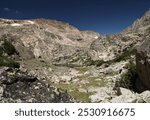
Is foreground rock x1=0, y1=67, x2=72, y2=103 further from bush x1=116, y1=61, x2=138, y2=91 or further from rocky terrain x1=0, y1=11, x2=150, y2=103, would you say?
bush x1=116, y1=61, x2=138, y2=91

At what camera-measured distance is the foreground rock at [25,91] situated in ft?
37.6

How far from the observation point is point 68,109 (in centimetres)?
800

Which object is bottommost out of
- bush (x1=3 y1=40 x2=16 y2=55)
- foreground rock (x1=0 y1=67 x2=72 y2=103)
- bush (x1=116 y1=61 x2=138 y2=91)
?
foreground rock (x1=0 y1=67 x2=72 y2=103)

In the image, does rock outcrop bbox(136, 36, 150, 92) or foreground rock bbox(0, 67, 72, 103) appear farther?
rock outcrop bbox(136, 36, 150, 92)

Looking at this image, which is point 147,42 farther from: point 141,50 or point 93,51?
point 93,51

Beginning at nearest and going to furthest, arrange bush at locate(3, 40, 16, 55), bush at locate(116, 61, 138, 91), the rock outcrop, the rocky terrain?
the rocky terrain → the rock outcrop → bush at locate(116, 61, 138, 91) → bush at locate(3, 40, 16, 55)

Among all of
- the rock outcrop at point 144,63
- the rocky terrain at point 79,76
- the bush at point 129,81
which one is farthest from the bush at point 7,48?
the rock outcrop at point 144,63

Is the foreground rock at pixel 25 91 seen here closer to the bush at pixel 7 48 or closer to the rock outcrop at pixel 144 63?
the rock outcrop at pixel 144 63

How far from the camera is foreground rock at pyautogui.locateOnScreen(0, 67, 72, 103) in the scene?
1147 centimetres

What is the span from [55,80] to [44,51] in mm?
114194

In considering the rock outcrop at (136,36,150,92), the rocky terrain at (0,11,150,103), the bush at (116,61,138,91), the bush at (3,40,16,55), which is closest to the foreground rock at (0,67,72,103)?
the rocky terrain at (0,11,150,103)

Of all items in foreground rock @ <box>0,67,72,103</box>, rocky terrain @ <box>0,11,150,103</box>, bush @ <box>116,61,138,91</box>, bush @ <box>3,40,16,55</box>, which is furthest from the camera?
bush @ <box>3,40,16,55</box>

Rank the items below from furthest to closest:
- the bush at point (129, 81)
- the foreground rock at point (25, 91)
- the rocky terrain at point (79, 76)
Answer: the bush at point (129, 81) < the rocky terrain at point (79, 76) < the foreground rock at point (25, 91)

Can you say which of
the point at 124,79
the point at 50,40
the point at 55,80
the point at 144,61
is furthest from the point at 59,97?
the point at 50,40
